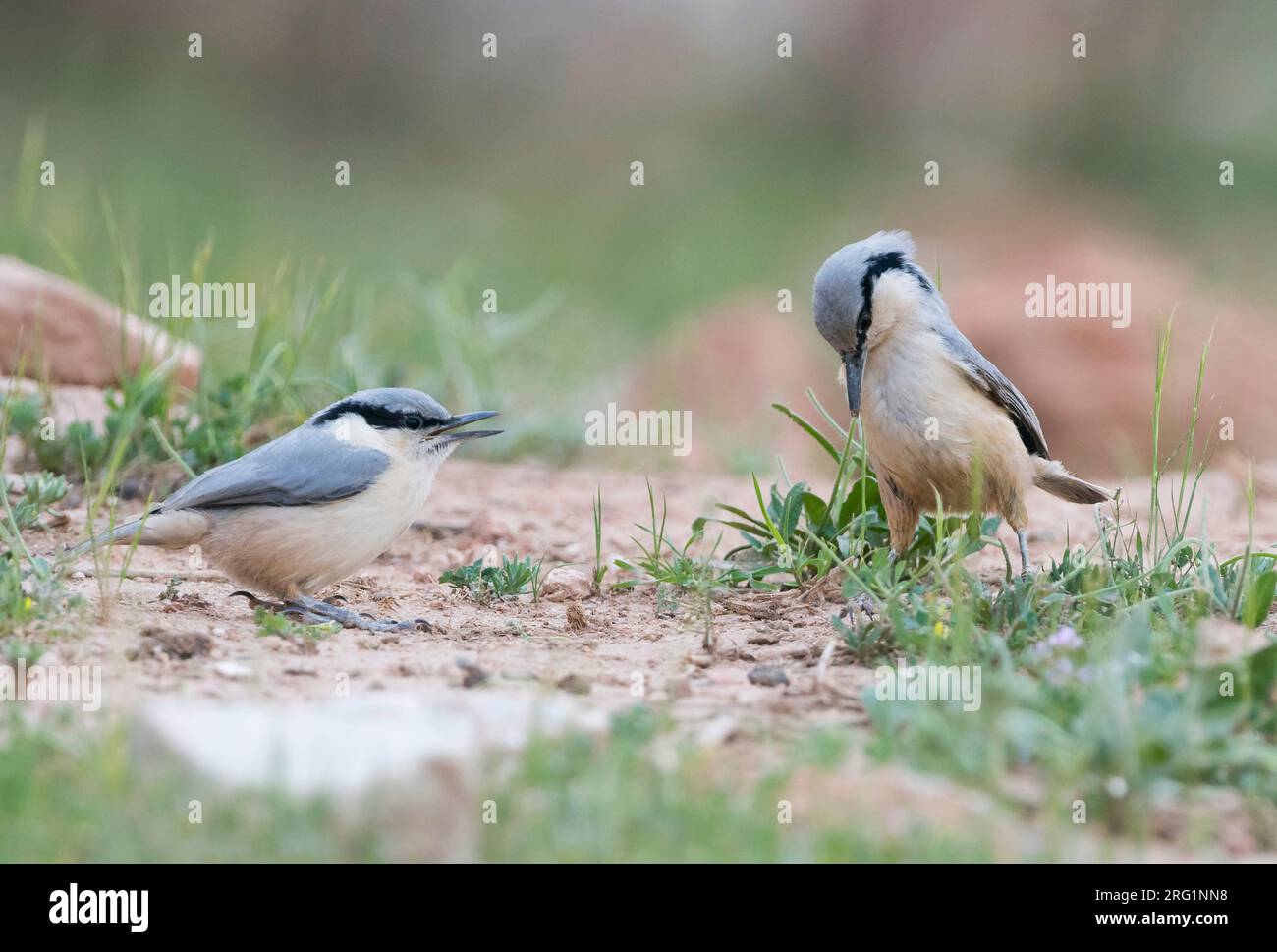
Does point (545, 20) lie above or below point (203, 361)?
above

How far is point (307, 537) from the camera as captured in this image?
194 inches

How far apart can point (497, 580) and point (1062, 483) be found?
87.7 inches

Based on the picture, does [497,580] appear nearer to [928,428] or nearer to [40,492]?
[928,428]

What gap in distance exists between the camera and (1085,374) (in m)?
10.3

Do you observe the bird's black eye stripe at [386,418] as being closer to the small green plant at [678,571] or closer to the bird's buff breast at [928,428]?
the small green plant at [678,571]

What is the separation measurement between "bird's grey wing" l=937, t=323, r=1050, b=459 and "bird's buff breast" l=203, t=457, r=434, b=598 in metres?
2.02

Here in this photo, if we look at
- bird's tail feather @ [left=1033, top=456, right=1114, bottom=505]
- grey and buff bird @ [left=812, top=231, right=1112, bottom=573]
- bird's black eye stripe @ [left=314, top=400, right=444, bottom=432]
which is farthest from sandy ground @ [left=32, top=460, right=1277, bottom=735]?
bird's black eye stripe @ [left=314, top=400, right=444, bottom=432]

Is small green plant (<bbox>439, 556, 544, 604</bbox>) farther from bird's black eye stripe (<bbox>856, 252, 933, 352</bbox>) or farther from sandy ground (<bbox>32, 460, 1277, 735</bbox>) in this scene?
bird's black eye stripe (<bbox>856, 252, 933, 352</bbox>)

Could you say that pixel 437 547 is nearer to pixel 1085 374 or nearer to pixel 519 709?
pixel 519 709

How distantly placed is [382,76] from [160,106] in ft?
9.54

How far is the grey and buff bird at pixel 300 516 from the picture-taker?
4938 mm

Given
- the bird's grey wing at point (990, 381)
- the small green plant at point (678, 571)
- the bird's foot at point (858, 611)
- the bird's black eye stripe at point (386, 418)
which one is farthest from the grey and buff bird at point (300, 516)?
the bird's grey wing at point (990, 381)

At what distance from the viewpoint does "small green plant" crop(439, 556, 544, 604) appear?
5238 mm

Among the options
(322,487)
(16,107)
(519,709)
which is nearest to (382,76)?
(16,107)
